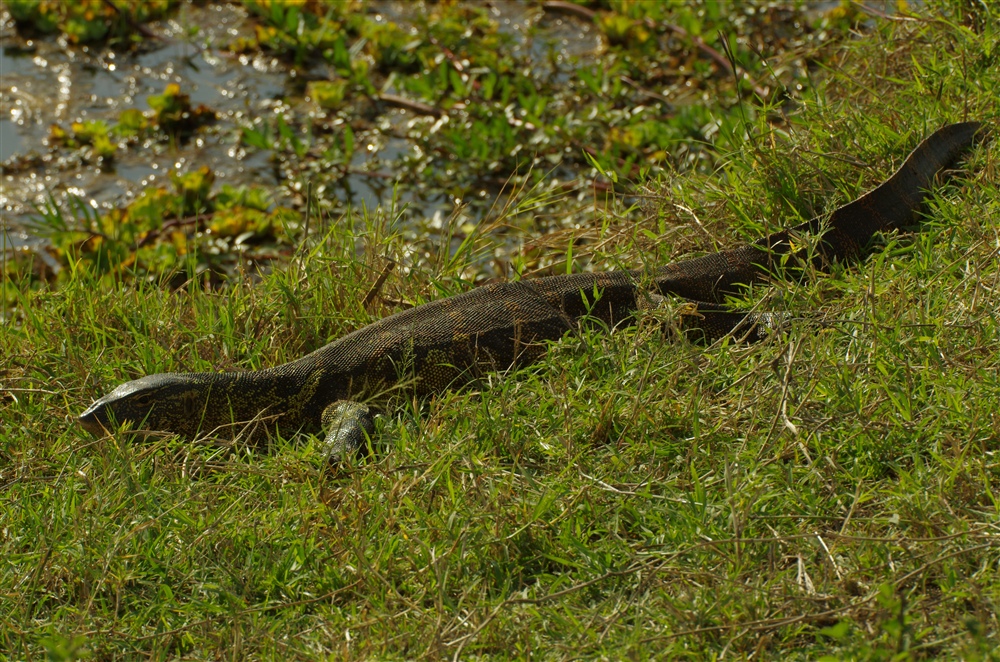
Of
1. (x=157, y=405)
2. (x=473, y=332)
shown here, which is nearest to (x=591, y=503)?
(x=473, y=332)

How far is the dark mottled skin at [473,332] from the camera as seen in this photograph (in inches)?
170

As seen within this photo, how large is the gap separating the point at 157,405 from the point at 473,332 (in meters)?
1.27

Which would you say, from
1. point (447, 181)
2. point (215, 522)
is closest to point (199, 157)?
point (447, 181)

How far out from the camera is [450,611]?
3062mm

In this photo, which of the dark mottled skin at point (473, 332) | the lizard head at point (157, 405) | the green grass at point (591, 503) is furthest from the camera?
the dark mottled skin at point (473, 332)

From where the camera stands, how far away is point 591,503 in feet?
11.1

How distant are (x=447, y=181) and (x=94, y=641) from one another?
15.3ft

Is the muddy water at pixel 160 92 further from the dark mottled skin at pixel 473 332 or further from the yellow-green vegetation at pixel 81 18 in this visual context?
the dark mottled skin at pixel 473 332

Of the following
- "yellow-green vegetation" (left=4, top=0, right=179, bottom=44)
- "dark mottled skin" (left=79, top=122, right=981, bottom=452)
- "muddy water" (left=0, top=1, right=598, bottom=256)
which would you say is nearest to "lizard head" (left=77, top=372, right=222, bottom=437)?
"dark mottled skin" (left=79, top=122, right=981, bottom=452)

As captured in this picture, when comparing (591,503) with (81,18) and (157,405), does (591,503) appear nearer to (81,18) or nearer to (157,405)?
(157,405)

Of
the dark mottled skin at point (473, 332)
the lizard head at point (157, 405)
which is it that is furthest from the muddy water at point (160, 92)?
the lizard head at point (157, 405)

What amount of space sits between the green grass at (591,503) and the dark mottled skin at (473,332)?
0.50 feet

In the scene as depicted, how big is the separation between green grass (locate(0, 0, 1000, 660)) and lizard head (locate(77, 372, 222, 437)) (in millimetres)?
162

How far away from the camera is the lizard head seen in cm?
412
